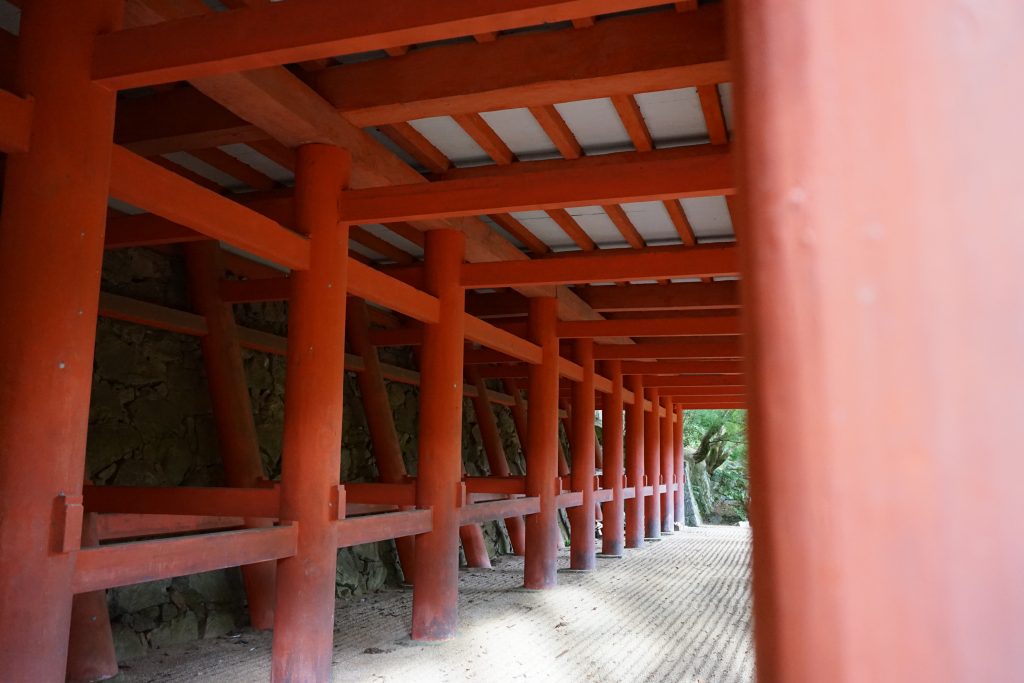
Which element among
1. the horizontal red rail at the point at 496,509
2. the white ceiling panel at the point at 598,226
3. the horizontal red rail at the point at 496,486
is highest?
the white ceiling panel at the point at 598,226

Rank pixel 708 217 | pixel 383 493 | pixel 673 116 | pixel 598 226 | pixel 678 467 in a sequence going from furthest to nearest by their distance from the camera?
pixel 678 467 < pixel 598 226 < pixel 708 217 < pixel 383 493 < pixel 673 116

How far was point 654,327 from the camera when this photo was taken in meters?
8.00

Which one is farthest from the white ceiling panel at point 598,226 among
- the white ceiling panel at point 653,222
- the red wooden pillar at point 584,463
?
the red wooden pillar at point 584,463

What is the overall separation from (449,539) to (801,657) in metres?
5.38

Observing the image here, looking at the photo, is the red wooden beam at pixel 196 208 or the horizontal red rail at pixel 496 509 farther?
the horizontal red rail at pixel 496 509

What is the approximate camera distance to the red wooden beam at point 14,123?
267 centimetres

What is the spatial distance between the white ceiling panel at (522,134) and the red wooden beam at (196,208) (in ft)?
4.38

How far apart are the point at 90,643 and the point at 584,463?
5.90 meters

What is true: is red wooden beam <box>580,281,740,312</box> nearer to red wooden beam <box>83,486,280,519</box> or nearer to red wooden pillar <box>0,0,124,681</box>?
red wooden beam <box>83,486,280,519</box>

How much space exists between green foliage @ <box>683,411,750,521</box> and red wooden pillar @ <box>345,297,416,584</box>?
1485 cm

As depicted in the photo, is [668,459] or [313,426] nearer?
[313,426]

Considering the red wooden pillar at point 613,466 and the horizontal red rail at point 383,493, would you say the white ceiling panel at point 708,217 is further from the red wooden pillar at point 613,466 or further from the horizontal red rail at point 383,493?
the red wooden pillar at point 613,466

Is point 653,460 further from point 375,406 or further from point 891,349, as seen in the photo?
point 891,349

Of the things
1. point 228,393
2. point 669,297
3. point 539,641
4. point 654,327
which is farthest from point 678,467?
point 228,393
